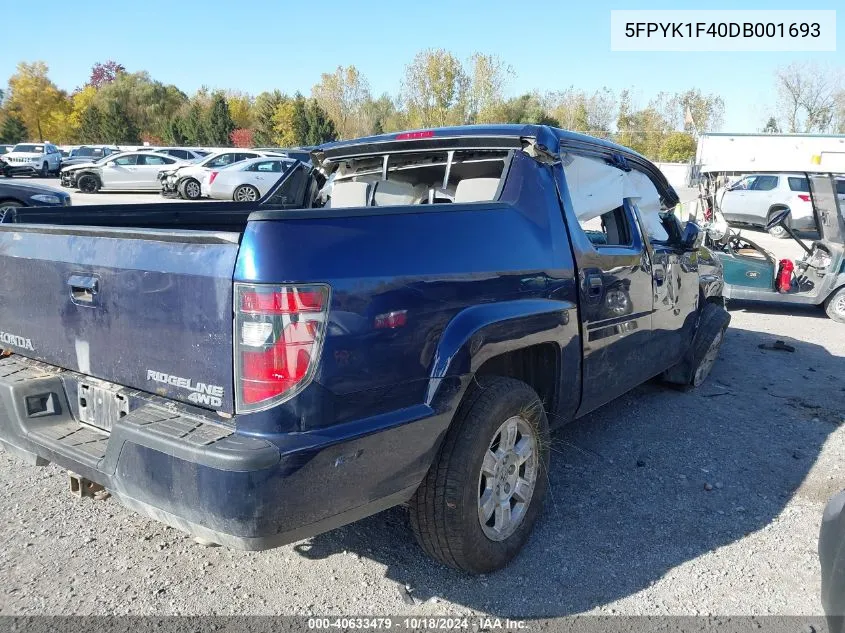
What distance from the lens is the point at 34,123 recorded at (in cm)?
6469

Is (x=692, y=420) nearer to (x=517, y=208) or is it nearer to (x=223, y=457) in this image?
(x=517, y=208)

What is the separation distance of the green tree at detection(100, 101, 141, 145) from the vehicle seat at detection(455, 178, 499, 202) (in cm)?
5823

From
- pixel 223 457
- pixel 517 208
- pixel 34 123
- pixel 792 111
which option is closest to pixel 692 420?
pixel 517 208

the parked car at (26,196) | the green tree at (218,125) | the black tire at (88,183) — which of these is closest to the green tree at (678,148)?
the green tree at (218,125)

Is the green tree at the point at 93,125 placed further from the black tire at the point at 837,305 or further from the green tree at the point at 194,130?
the black tire at the point at 837,305

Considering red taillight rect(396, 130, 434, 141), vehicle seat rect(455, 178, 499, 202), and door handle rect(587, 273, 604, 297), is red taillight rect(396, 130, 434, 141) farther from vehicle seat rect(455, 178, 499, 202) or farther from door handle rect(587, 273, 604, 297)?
door handle rect(587, 273, 604, 297)

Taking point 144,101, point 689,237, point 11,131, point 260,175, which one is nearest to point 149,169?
point 260,175

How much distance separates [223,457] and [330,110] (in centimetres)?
5621

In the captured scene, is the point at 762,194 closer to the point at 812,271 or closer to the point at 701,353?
the point at 812,271

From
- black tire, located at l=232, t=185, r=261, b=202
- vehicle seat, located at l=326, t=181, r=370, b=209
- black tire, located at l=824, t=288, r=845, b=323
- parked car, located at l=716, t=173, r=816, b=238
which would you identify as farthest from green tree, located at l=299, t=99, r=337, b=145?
vehicle seat, located at l=326, t=181, r=370, b=209

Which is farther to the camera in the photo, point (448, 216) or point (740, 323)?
point (740, 323)

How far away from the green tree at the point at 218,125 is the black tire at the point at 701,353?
50.6 meters

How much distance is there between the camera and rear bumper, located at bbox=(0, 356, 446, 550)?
2.18 meters

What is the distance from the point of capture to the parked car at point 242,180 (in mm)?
22141
